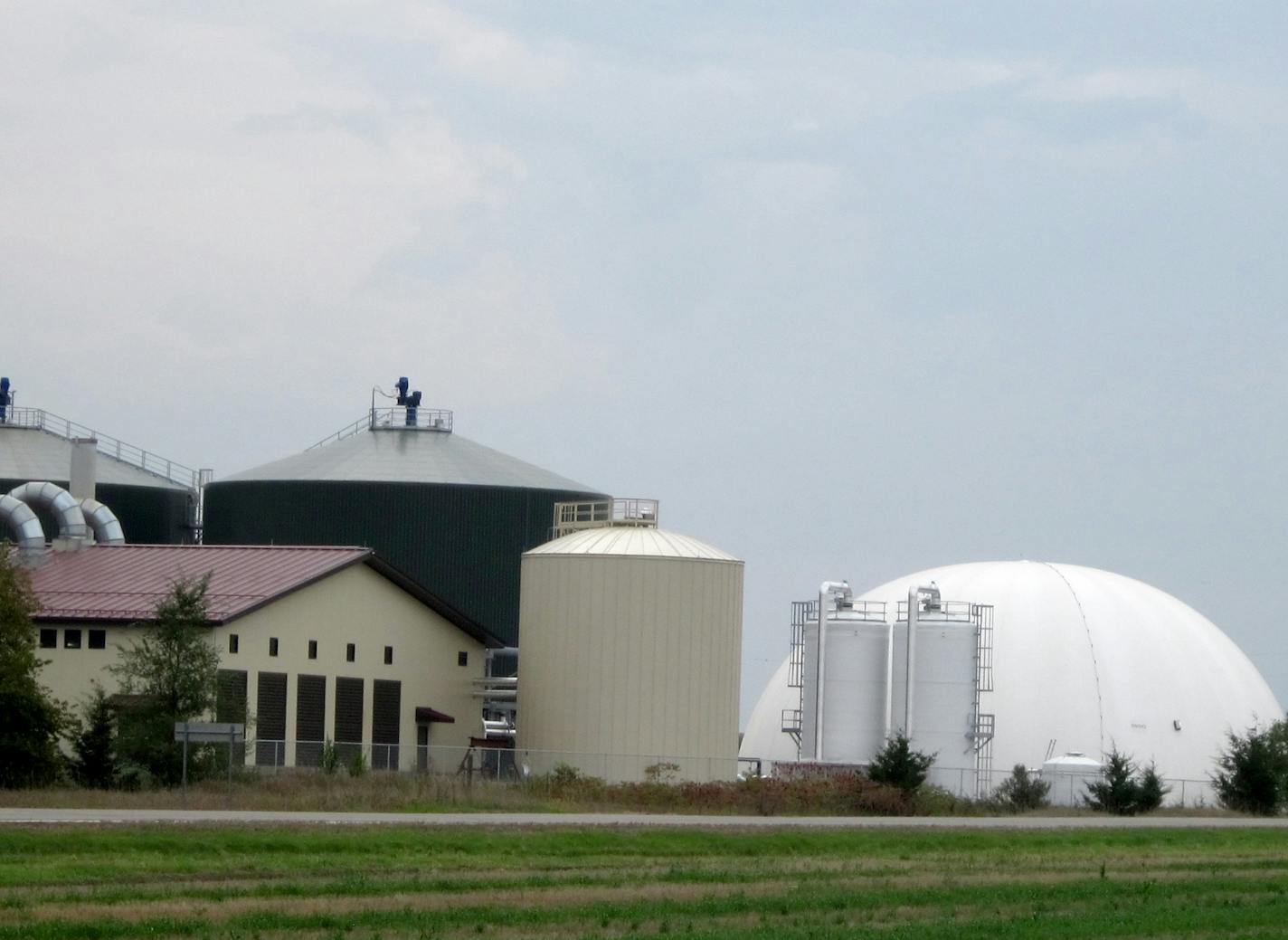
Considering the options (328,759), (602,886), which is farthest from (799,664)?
(602,886)

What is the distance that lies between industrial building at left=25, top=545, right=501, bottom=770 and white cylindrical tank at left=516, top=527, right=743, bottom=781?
2700mm

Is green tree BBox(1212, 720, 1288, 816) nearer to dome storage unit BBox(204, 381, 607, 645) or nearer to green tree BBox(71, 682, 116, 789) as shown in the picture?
dome storage unit BBox(204, 381, 607, 645)

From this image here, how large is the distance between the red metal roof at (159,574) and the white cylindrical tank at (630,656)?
592cm

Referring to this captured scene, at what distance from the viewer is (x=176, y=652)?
4641 cm

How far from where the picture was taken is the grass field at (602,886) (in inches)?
840

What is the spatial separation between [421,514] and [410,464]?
7.82 feet

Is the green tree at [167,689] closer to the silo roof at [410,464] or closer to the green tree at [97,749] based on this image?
the green tree at [97,749]

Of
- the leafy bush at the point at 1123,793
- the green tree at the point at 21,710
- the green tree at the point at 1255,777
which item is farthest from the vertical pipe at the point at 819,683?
the green tree at the point at 21,710

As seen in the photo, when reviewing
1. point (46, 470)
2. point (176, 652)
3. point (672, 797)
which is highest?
Result: point (46, 470)

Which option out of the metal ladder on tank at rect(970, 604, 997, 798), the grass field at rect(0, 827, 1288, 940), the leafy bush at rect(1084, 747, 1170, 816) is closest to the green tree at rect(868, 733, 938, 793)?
the leafy bush at rect(1084, 747, 1170, 816)

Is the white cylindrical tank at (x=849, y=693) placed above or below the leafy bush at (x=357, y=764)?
above

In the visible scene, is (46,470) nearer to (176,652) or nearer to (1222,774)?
(176,652)

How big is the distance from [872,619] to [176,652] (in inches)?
1001

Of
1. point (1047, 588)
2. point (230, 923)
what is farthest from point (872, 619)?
point (230, 923)
